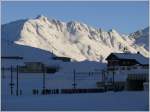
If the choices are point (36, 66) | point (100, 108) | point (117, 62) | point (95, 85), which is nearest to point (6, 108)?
point (100, 108)

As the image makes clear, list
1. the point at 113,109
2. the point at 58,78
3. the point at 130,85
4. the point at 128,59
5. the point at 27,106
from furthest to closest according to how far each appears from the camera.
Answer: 1. the point at 128,59
2. the point at 58,78
3. the point at 130,85
4. the point at 27,106
5. the point at 113,109

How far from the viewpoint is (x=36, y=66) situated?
99.2m

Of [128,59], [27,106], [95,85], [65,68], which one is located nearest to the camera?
[27,106]

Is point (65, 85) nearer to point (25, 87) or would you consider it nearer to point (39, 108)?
point (25, 87)

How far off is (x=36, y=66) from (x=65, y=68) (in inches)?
232

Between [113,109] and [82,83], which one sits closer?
[113,109]

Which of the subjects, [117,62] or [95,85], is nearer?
[95,85]

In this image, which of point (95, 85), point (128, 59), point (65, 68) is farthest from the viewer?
point (65, 68)

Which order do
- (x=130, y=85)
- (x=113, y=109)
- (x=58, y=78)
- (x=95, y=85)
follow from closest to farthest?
(x=113, y=109) < (x=130, y=85) < (x=95, y=85) < (x=58, y=78)

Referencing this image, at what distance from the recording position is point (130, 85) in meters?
57.9

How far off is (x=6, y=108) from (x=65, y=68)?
222ft

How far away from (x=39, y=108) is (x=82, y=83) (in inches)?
1547

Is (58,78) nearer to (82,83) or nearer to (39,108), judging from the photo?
(82,83)

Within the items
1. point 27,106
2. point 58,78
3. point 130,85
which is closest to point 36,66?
point 58,78
